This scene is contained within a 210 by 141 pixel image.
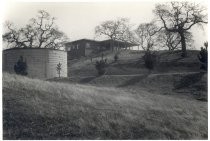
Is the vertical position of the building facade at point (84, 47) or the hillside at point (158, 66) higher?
the building facade at point (84, 47)

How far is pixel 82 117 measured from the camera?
13523mm

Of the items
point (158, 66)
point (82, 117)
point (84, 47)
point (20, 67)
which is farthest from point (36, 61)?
point (84, 47)

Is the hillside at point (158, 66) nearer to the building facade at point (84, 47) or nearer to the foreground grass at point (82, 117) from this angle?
the building facade at point (84, 47)

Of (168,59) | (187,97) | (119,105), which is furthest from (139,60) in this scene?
(119,105)

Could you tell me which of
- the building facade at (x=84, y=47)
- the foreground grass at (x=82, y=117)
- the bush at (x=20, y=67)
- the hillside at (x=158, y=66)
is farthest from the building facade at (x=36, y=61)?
the building facade at (x=84, y=47)

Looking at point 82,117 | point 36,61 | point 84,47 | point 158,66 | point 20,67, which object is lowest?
point 82,117

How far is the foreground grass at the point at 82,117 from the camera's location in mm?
12141

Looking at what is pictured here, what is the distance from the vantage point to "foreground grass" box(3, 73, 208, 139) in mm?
12141

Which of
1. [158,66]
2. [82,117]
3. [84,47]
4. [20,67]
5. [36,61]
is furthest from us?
[84,47]

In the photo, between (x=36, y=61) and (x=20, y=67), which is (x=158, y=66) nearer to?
(x=36, y=61)

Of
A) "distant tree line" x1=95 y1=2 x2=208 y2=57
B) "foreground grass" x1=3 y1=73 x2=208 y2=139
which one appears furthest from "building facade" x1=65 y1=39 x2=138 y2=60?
"foreground grass" x1=3 y1=73 x2=208 y2=139

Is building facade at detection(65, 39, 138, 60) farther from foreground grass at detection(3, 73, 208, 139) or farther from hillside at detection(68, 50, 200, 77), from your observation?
foreground grass at detection(3, 73, 208, 139)

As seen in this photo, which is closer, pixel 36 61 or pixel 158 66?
Result: pixel 36 61

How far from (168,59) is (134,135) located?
114 feet
